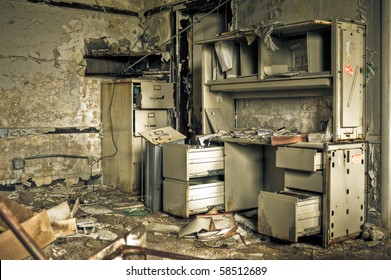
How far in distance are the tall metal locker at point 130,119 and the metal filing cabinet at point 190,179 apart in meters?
1.24

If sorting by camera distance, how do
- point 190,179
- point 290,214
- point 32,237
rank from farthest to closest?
1. point 190,179
2. point 290,214
3. point 32,237

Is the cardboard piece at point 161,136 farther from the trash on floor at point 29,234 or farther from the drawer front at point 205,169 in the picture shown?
the trash on floor at point 29,234

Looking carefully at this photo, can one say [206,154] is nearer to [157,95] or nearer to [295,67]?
[295,67]

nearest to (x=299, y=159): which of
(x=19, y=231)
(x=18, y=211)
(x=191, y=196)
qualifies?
(x=191, y=196)

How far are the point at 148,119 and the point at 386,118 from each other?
10.0ft

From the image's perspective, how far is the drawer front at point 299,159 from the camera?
3693mm

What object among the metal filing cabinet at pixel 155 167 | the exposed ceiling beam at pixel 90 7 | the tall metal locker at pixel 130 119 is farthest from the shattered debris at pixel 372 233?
the exposed ceiling beam at pixel 90 7

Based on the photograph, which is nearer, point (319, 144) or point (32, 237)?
point (32, 237)

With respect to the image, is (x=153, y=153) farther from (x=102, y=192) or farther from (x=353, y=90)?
(x=353, y=90)

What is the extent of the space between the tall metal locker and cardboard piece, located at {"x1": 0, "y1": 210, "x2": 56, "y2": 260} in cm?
243

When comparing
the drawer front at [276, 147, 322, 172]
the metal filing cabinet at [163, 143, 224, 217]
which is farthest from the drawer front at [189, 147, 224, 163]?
the drawer front at [276, 147, 322, 172]

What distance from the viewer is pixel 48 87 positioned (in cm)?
606
